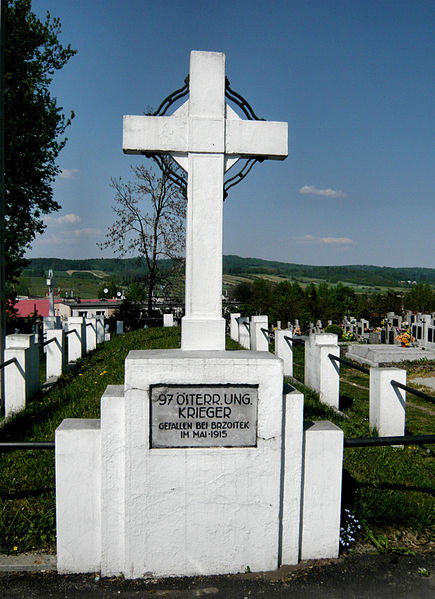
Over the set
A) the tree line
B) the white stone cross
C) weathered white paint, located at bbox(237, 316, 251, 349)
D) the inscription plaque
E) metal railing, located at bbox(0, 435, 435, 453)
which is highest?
the white stone cross

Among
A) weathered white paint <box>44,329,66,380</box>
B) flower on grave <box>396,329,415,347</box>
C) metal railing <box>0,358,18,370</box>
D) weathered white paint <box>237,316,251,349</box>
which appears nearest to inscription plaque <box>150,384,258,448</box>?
metal railing <box>0,358,18,370</box>

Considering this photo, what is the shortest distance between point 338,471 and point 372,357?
43.9ft

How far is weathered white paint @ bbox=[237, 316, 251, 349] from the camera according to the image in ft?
40.5

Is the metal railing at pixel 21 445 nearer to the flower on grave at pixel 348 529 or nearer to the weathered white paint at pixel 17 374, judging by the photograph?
the flower on grave at pixel 348 529

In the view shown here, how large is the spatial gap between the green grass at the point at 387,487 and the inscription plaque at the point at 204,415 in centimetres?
119

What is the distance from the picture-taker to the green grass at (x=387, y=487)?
3150mm

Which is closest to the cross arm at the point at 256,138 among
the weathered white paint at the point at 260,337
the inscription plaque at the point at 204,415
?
the inscription plaque at the point at 204,415

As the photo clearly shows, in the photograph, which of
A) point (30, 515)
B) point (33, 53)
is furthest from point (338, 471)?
point (33, 53)

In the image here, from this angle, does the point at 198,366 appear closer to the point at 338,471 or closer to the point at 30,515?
the point at 338,471

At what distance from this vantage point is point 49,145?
17.8 m

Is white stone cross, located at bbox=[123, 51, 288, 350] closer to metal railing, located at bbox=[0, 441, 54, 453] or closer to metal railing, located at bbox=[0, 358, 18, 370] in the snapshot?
metal railing, located at bbox=[0, 441, 54, 453]

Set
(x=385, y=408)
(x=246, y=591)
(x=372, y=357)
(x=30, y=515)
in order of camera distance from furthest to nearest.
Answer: (x=372, y=357) → (x=385, y=408) → (x=30, y=515) → (x=246, y=591)

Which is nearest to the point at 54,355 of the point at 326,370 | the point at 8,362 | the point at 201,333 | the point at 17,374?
the point at 17,374

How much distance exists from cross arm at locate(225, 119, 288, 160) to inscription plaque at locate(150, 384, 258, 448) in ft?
5.56
